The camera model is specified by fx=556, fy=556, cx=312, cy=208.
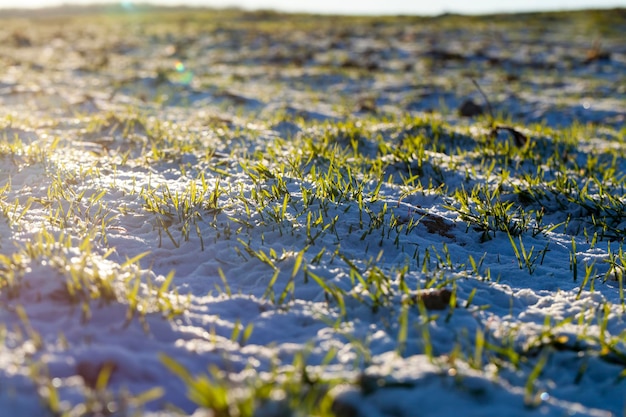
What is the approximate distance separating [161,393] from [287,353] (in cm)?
44

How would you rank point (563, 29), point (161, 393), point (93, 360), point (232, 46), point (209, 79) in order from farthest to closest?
point (563, 29) → point (232, 46) → point (209, 79) → point (93, 360) → point (161, 393)

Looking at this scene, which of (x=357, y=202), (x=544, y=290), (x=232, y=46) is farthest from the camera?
(x=232, y=46)

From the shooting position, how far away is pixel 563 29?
68.3ft

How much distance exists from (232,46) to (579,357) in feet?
50.2

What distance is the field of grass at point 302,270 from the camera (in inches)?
63.7

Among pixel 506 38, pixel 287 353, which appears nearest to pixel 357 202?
pixel 287 353

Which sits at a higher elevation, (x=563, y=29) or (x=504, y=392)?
(x=563, y=29)

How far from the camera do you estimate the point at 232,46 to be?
15.9 m

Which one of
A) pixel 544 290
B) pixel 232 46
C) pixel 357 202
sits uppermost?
pixel 232 46

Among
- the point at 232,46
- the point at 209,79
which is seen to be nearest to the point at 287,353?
the point at 209,79

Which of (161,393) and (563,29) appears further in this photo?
(563,29)

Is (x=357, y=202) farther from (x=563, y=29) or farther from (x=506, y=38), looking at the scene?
(x=563, y=29)

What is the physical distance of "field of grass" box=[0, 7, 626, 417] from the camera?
162 cm

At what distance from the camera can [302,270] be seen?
7.86 ft
